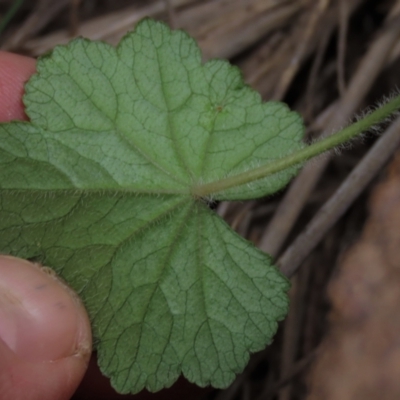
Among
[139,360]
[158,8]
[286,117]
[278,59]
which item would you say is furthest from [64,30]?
[139,360]

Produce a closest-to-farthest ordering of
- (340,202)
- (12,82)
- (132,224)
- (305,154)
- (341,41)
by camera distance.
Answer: (305,154) → (132,224) → (340,202) → (12,82) → (341,41)

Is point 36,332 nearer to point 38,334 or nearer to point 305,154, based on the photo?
point 38,334

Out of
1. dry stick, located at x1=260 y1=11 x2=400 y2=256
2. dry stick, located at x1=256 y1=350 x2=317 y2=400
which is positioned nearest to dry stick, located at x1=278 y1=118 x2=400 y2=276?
dry stick, located at x1=260 y1=11 x2=400 y2=256

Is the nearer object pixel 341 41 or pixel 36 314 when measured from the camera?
pixel 36 314

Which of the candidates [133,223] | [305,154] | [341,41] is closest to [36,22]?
[341,41]

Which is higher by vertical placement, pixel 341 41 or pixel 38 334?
pixel 341 41

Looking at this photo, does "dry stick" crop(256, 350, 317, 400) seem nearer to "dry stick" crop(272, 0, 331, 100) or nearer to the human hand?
the human hand
